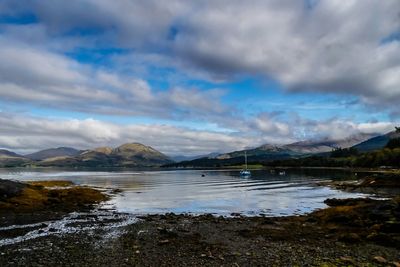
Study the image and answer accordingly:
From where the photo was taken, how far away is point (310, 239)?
30031mm

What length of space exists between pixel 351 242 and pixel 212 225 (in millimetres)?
15811

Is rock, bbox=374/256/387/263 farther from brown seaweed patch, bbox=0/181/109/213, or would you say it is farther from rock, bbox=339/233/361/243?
brown seaweed patch, bbox=0/181/109/213

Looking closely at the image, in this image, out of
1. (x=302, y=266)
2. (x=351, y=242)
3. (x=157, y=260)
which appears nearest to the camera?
(x=302, y=266)

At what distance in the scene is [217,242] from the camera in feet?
96.3

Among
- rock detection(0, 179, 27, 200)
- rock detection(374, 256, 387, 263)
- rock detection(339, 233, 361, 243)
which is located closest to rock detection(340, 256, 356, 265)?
rock detection(374, 256, 387, 263)

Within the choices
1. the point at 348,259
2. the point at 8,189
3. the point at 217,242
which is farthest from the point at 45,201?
the point at 348,259

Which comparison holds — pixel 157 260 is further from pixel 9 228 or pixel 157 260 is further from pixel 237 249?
pixel 9 228

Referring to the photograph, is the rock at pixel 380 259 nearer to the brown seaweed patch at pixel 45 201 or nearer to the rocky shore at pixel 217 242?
→ the rocky shore at pixel 217 242

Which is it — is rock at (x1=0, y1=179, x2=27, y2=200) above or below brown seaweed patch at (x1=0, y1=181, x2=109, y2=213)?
above

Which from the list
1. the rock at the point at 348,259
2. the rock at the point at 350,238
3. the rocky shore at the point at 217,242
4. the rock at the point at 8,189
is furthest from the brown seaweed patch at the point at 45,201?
the rock at the point at 348,259

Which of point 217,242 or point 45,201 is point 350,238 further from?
point 45,201

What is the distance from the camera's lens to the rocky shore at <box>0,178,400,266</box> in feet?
74.2

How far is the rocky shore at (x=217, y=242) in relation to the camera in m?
22.6

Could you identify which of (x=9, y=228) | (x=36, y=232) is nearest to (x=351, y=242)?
(x=36, y=232)
